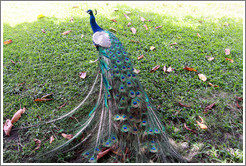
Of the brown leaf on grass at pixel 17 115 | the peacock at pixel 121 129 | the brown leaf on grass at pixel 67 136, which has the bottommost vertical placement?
the brown leaf on grass at pixel 67 136

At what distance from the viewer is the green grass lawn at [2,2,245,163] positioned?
2264 mm

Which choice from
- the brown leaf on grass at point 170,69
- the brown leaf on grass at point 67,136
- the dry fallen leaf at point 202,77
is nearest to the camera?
the brown leaf on grass at point 67,136

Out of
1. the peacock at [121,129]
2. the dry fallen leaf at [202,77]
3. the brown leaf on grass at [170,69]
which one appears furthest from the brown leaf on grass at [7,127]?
the dry fallen leaf at [202,77]

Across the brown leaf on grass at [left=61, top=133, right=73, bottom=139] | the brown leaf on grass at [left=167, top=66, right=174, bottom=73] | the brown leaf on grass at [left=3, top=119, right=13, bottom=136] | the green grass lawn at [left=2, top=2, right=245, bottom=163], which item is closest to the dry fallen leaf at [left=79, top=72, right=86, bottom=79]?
the green grass lawn at [left=2, top=2, right=245, bottom=163]

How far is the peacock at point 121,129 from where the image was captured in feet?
6.06

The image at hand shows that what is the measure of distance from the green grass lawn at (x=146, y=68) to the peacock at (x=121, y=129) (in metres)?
0.29

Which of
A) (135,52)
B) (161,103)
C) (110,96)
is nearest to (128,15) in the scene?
(135,52)

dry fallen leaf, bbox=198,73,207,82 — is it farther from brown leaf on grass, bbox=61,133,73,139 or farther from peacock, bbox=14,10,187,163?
brown leaf on grass, bbox=61,133,73,139

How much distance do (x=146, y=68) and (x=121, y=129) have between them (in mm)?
1682

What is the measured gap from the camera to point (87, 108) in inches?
100

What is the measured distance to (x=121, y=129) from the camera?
1.89 meters

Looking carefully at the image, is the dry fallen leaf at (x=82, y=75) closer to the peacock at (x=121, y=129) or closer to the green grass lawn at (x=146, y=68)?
the green grass lawn at (x=146, y=68)

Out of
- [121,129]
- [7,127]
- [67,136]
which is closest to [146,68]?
[121,129]

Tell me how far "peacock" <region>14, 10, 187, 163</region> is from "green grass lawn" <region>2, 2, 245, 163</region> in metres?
0.29
